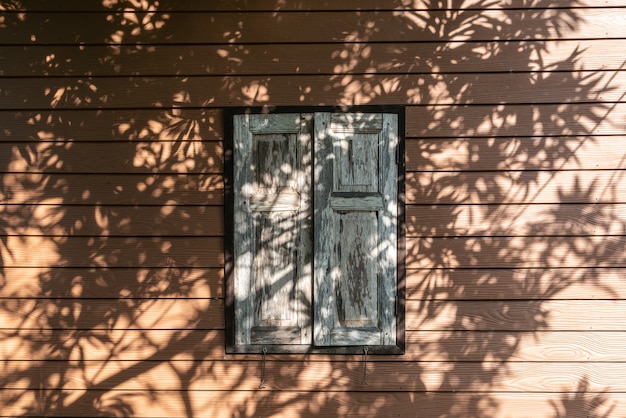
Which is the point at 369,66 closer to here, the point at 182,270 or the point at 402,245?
the point at 402,245

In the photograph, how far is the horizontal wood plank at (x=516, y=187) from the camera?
3281mm

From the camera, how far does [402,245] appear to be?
3.28 m

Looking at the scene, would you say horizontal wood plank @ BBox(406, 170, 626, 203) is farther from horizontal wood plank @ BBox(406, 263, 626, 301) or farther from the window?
horizontal wood plank @ BBox(406, 263, 626, 301)

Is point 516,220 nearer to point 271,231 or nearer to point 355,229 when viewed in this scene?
point 355,229

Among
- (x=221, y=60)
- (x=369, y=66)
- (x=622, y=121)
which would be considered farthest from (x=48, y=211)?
(x=622, y=121)

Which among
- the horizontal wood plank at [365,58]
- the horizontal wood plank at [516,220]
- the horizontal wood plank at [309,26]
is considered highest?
the horizontal wood plank at [309,26]

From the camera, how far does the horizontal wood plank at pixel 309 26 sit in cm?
327

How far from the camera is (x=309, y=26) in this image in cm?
329

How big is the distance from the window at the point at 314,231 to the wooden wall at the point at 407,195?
96 millimetres

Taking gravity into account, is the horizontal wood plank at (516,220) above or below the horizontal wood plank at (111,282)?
above

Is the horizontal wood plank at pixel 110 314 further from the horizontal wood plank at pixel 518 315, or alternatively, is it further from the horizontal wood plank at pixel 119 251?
the horizontal wood plank at pixel 518 315

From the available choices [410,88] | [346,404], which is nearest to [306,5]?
[410,88]

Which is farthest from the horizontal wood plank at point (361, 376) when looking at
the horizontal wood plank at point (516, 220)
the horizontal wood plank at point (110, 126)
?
the horizontal wood plank at point (110, 126)

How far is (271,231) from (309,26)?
1290 millimetres
